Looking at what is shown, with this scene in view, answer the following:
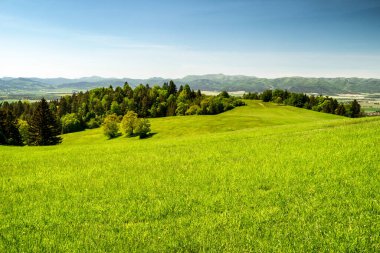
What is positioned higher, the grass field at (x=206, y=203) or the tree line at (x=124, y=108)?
the grass field at (x=206, y=203)

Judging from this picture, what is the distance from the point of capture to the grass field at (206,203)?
9430 mm

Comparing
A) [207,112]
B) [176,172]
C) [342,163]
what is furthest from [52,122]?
[342,163]

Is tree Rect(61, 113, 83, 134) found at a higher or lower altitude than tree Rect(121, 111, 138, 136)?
lower

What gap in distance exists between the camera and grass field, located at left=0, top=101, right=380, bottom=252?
943cm

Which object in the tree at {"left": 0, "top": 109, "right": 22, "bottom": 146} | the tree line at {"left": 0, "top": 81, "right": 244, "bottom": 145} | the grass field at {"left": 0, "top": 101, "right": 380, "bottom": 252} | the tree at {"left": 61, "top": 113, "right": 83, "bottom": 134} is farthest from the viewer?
the tree at {"left": 61, "top": 113, "right": 83, "bottom": 134}

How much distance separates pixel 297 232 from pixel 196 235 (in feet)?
10.5

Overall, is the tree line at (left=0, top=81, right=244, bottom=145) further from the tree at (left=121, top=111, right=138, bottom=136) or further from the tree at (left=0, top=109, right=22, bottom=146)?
the tree at (left=121, top=111, right=138, bottom=136)

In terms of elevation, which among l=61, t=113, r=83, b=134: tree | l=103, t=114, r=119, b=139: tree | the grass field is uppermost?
the grass field

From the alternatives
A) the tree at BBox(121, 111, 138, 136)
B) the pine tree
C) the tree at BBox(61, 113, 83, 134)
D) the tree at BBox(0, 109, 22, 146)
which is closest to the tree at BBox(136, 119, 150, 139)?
the tree at BBox(121, 111, 138, 136)

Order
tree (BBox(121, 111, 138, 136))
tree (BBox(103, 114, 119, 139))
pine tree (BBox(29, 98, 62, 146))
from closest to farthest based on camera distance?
pine tree (BBox(29, 98, 62, 146))
tree (BBox(121, 111, 138, 136))
tree (BBox(103, 114, 119, 139))

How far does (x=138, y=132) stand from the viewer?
10006 centimetres

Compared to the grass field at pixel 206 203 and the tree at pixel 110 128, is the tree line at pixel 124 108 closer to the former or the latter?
the tree at pixel 110 128

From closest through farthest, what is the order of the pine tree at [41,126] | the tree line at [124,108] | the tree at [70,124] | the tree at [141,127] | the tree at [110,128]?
1. the pine tree at [41,126]
2. the tree at [141,127]
3. the tree at [110,128]
4. the tree line at [124,108]
5. the tree at [70,124]

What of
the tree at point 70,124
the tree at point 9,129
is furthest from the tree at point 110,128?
the tree at point 70,124
